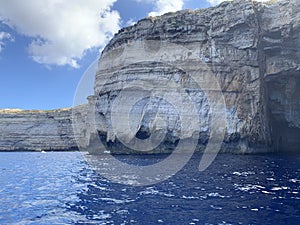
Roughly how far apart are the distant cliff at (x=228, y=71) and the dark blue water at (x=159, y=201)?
25.8m

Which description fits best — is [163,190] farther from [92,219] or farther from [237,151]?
[237,151]

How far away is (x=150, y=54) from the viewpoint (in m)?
55.7

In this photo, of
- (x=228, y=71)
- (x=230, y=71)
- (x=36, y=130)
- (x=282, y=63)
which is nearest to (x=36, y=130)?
(x=36, y=130)

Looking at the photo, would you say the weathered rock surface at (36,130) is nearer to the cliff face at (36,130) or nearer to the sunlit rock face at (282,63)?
the cliff face at (36,130)

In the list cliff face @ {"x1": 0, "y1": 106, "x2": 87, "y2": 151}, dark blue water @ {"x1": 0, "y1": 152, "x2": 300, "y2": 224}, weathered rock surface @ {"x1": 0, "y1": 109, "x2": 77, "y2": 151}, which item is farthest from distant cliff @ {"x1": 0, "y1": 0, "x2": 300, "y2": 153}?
weathered rock surface @ {"x1": 0, "y1": 109, "x2": 77, "y2": 151}

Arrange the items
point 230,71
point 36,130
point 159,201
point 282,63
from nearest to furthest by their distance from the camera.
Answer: point 159,201
point 282,63
point 230,71
point 36,130

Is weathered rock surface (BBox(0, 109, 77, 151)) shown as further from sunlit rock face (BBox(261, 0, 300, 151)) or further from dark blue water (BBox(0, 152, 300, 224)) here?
dark blue water (BBox(0, 152, 300, 224))

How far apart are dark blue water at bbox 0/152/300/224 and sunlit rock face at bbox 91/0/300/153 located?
26094 mm

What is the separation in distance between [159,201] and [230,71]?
38.0 metres

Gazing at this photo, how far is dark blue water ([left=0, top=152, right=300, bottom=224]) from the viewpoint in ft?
42.4

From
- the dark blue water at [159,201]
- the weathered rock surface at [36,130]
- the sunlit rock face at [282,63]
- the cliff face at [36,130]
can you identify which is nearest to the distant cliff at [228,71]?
the sunlit rock face at [282,63]

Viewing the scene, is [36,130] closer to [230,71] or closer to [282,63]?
[230,71]

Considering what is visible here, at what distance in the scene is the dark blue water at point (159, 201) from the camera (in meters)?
12.9

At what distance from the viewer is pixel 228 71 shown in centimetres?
4966
